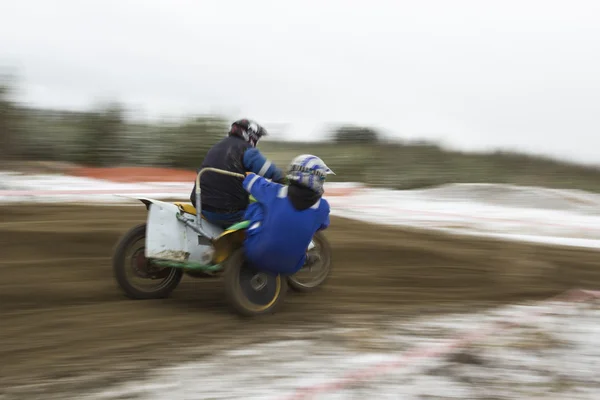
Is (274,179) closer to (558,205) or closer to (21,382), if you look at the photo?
(21,382)

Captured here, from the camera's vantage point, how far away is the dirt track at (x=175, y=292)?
464 centimetres

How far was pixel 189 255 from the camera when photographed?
5812 millimetres

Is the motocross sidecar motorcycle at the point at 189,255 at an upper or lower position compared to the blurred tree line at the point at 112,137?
lower

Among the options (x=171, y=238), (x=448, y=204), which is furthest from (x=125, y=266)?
(x=448, y=204)

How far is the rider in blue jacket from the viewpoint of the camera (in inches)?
217

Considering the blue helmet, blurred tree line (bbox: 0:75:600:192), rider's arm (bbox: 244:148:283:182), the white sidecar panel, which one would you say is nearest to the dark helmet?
rider's arm (bbox: 244:148:283:182)

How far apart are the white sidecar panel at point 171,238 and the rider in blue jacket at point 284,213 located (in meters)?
0.49

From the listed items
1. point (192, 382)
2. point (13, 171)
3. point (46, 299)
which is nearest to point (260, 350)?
point (192, 382)

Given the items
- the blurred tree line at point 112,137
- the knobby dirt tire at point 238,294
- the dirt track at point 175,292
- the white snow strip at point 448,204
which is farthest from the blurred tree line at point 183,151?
the knobby dirt tire at point 238,294

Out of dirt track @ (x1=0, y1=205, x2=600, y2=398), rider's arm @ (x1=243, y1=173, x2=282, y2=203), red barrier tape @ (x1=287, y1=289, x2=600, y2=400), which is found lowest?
red barrier tape @ (x1=287, y1=289, x2=600, y2=400)

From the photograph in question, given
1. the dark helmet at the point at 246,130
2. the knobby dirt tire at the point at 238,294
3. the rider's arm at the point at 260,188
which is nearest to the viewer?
the knobby dirt tire at the point at 238,294

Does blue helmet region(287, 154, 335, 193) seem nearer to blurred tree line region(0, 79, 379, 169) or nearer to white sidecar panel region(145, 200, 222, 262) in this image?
white sidecar panel region(145, 200, 222, 262)

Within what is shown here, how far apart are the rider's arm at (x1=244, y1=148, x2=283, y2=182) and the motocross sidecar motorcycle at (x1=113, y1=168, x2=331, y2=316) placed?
14cm

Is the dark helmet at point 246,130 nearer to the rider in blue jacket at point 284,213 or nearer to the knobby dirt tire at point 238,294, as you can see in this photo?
the rider in blue jacket at point 284,213
